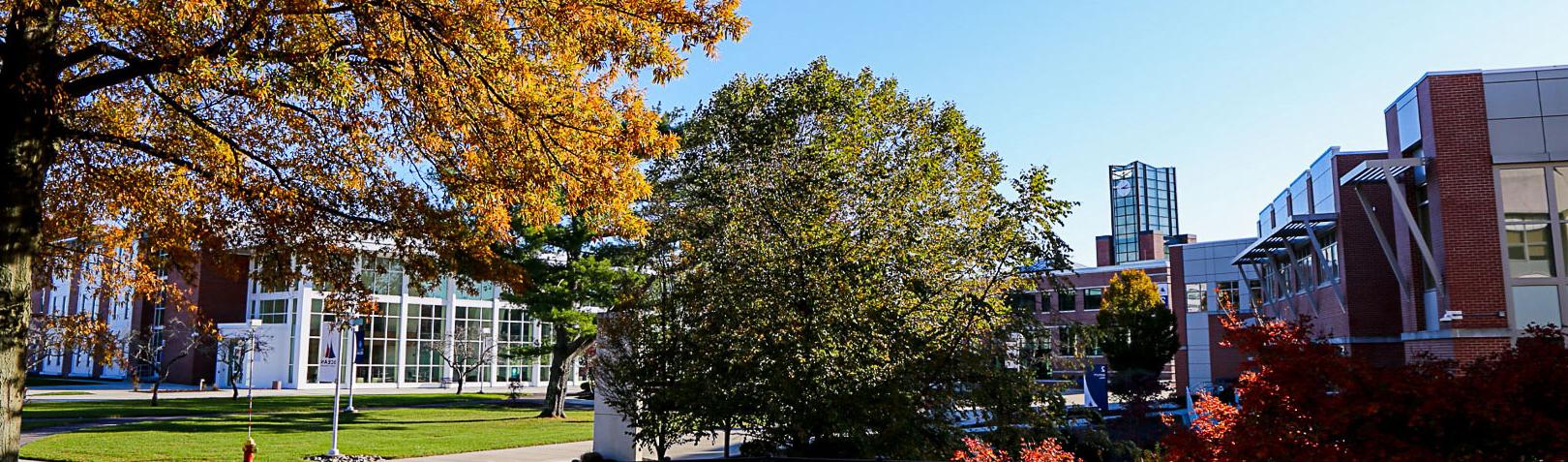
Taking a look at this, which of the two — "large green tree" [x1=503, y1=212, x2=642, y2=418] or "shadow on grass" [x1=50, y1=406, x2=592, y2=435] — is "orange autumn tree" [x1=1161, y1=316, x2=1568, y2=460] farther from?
"large green tree" [x1=503, y1=212, x2=642, y2=418]

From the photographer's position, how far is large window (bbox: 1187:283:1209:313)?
197ft

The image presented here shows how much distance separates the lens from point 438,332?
6475 centimetres

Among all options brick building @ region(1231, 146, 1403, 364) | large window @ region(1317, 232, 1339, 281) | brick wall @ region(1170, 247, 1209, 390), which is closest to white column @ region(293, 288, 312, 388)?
brick building @ region(1231, 146, 1403, 364)

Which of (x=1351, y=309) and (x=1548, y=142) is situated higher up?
(x=1548, y=142)

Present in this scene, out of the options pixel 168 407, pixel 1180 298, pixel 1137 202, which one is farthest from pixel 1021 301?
pixel 1137 202

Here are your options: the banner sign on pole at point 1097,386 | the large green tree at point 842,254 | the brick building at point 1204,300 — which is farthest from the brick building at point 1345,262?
the brick building at point 1204,300

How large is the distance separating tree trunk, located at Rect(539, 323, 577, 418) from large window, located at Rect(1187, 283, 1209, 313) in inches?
1509

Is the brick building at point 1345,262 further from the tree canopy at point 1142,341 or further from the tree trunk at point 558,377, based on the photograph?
the tree trunk at point 558,377

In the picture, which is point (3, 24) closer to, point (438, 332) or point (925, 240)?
point (925, 240)

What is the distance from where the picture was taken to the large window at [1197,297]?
197ft

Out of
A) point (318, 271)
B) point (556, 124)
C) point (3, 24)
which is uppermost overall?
point (3, 24)

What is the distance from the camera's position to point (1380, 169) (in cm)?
2566

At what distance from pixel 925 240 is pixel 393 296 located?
54.6 metres

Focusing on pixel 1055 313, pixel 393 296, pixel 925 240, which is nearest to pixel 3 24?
pixel 925 240
